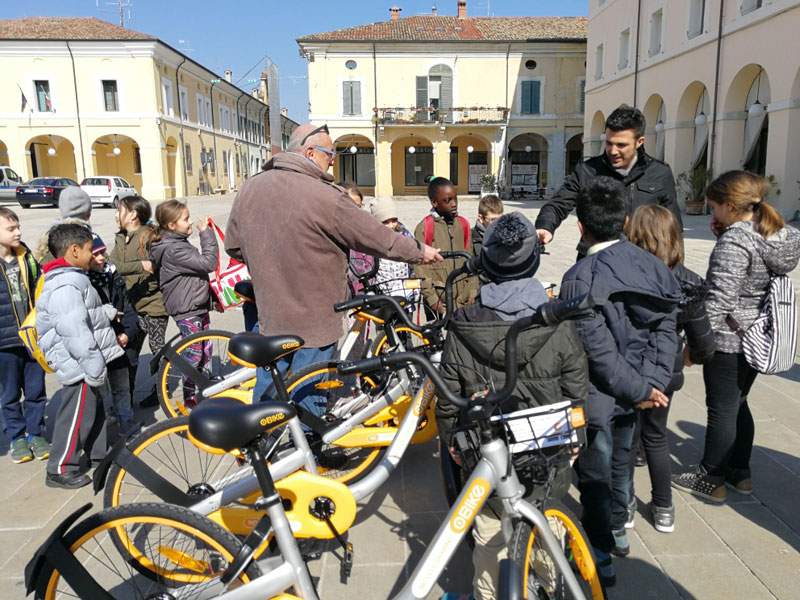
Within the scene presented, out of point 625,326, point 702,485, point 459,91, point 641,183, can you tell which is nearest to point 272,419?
point 625,326

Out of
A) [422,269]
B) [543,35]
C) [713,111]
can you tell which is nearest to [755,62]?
[713,111]

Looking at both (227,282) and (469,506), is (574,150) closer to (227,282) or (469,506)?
(227,282)

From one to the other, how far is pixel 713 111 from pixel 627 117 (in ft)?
63.2

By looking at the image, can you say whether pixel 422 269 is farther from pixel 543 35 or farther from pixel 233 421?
pixel 543 35

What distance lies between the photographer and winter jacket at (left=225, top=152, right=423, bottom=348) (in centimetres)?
290

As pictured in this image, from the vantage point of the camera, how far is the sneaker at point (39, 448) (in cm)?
401

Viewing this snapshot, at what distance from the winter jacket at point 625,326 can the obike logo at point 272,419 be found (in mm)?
1208

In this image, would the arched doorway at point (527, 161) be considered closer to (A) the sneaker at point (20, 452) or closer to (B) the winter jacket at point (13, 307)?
(B) the winter jacket at point (13, 307)

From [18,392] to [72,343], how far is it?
94 cm

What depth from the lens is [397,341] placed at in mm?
3609

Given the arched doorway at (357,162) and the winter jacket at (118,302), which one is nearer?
the winter jacket at (118,302)

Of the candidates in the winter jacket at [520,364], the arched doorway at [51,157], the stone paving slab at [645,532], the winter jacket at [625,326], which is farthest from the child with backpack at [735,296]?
the arched doorway at [51,157]

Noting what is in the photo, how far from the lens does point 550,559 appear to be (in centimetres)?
198

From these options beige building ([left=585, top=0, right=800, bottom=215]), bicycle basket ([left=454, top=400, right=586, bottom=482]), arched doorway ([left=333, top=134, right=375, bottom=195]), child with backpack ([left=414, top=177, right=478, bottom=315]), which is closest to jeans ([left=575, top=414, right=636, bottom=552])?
bicycle basket ([left=454, top=400, right=586, bottom=482])
